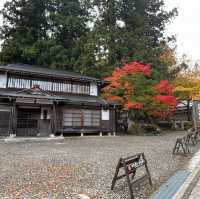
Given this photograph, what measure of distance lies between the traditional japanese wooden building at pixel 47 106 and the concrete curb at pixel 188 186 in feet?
44.6

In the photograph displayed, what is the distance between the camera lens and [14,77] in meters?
20.6

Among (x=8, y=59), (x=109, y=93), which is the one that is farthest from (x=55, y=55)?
(x=109, y=93)

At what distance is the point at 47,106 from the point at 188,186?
15853mm

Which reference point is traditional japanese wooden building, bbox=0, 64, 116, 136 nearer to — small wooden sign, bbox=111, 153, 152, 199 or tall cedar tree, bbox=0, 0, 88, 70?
tall cedar tree, bbox=0, 0, 88, 70

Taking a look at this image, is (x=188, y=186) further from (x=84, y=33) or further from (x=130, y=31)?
(x=84, y=33)

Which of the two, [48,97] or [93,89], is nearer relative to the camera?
[48,97]

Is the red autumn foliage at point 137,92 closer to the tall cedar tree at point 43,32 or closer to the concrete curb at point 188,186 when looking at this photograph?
the tall cedar tree at point 43,32

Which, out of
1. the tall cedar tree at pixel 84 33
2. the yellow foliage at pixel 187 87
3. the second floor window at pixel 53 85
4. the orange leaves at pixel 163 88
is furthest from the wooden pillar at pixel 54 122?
the yellow foliage at pixel 187 87

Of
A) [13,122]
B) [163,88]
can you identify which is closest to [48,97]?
[13,122]

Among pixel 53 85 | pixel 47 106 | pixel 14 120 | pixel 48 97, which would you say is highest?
pixel 53 85

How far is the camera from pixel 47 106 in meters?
20.5

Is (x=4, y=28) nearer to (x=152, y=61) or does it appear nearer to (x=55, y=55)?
(x=55, y=55)

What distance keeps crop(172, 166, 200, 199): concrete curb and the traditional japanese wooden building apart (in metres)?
13.6

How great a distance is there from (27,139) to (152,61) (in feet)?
64.2
